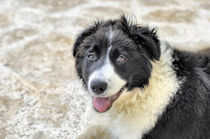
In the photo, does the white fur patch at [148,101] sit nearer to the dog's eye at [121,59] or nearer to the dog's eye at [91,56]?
the dog's eye at [121,59]

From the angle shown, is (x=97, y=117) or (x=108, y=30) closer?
(x=108, y=30)

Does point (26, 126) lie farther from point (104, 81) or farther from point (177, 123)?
point (177, 123)

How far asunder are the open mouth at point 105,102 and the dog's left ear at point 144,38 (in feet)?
1.29

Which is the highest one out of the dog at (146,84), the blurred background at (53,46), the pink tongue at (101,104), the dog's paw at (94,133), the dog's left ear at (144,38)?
the dog's left ear at (144,38)

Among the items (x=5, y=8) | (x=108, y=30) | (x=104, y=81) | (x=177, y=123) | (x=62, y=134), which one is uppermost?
(x=108, y=30)

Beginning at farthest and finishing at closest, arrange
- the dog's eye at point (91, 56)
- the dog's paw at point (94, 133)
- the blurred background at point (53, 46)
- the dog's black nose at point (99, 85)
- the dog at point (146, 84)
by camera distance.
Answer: the blurred background at point (53, 46) < the dog's paw at point (94, 133) < the dog's eye at point (91, 56) < the dog at point (146, 84) < the dog's black nose at point (99, 85)

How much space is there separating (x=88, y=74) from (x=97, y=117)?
67 cm

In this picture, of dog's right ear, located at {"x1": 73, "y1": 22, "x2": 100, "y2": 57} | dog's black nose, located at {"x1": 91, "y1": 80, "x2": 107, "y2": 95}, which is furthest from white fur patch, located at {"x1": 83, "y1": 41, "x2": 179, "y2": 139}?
dog's right ear, located at {"x1": 73, "y1": 22, "x2": 100, "y2": 57}

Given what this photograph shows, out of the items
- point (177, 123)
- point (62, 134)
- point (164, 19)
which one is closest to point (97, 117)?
point (62, 134)

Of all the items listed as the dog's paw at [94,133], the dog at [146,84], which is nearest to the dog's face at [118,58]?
the dog at [146,84]

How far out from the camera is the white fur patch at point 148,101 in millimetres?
2406

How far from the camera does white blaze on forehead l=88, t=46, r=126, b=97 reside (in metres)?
2.23

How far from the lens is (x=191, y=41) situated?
4.73 metres

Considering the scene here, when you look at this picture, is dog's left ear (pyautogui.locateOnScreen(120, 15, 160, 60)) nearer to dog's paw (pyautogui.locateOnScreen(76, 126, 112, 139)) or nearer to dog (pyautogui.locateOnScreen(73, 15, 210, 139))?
dog (pyautogui.locateOnScreen(73, 15, 210, 139))
